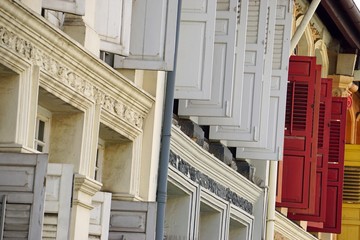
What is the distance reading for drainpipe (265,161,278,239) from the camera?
25812 millimetres

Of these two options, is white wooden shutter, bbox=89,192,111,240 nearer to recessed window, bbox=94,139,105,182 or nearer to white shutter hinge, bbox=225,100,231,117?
recessed window, bbox=94,139,105,182

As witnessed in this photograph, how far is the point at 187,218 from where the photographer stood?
22000 millimetres

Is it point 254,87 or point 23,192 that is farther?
point 254,87

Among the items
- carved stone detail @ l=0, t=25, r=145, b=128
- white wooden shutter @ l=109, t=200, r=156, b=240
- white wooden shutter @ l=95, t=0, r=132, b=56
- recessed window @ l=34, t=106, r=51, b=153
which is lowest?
white wooden shutter @ l=109, t=200, r=156, b=240

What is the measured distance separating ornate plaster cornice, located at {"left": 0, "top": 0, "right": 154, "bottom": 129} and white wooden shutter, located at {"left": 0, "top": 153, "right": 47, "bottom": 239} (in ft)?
2.58

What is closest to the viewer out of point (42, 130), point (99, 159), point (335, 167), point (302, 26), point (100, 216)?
point (42, 130)

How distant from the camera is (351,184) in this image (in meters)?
36.0

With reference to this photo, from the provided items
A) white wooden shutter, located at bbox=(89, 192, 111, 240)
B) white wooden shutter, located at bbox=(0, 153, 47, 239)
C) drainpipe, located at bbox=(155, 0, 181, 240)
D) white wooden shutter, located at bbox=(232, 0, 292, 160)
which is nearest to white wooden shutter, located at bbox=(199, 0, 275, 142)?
white wooden shutter, located at bbox=(232, 0, 292, 160)

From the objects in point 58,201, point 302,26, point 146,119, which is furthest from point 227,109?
point 58,201

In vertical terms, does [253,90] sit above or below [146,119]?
above

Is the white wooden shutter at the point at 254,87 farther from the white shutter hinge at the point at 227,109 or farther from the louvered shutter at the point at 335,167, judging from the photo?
the louvered shutter at the point at 335,167

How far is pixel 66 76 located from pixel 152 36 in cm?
194

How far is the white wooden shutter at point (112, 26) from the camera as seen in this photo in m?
17.4

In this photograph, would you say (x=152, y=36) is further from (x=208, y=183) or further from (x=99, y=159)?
(x=208, y=183)
